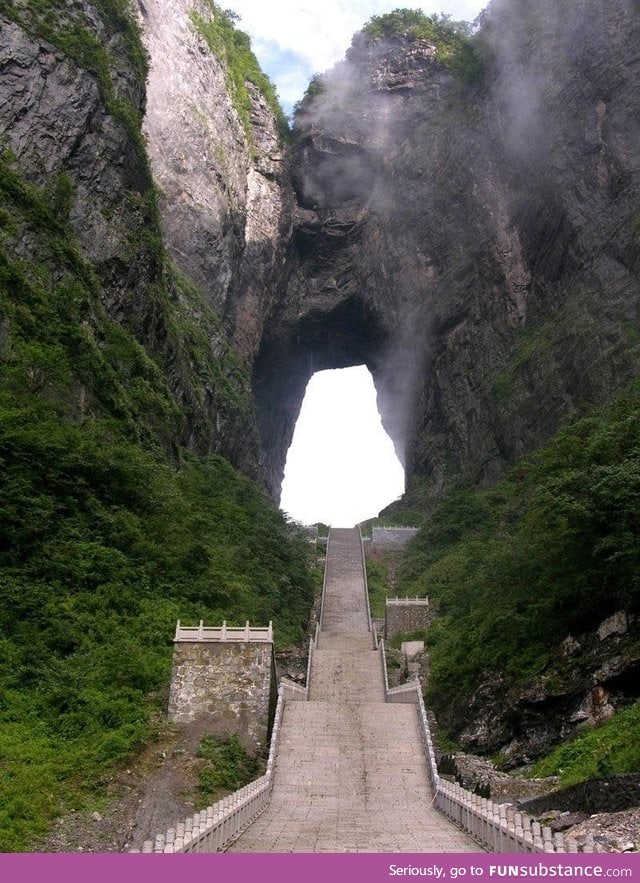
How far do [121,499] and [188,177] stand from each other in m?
32.4

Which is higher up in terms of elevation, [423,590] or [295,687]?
[423,590]

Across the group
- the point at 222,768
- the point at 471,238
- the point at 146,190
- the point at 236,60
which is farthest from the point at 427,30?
the point at 222,768

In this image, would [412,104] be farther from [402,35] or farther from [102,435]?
[102,435]

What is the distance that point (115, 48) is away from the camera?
37.0 m

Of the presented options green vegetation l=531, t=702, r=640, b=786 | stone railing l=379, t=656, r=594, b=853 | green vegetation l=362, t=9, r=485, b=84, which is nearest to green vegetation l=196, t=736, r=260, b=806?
stone railing l=379, t=656, r=594, b=853

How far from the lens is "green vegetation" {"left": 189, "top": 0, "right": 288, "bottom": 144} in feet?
185

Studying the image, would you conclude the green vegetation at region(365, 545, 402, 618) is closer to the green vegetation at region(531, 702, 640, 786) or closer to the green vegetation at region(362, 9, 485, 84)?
the green vegetation at region(531, 702, 640, 786)

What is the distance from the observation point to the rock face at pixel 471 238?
4044cm

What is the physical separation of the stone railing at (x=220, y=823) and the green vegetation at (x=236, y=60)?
5347 centimetres

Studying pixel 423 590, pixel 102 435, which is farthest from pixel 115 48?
pixel 423 590

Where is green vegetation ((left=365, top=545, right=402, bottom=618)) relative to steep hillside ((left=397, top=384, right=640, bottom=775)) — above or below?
above

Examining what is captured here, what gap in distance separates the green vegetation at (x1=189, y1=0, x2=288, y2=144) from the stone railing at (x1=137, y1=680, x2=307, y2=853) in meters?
53.5

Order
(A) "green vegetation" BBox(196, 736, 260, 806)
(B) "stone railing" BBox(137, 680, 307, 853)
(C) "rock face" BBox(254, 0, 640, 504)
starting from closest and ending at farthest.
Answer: (B) "stone railing" BBox(137, 680, 307, 853)
(A) "green vegetation" BBox(196, 736, 260, 806)
(C) "rock face" BBox(254, 0, 640, 504)

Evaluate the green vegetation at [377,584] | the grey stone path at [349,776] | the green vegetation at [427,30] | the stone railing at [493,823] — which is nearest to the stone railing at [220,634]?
the grey stone path at [349,776]
